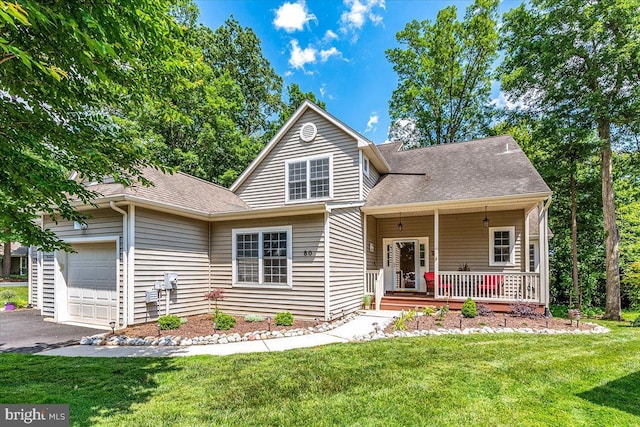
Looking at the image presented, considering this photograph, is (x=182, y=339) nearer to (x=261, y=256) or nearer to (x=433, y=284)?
(x=261, y=256)

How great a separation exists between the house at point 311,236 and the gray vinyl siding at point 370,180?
0.32ft

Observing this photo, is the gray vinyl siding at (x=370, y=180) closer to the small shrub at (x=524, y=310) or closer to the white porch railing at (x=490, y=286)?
the white porch railing at (x=490, y=286)

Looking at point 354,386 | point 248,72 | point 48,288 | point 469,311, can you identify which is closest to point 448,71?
point 248,72

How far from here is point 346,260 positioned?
32.1ft

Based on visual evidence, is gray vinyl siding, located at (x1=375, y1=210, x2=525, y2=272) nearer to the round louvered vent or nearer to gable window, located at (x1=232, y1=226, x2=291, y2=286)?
the round louvered vent

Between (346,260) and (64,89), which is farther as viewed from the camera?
(346,260)

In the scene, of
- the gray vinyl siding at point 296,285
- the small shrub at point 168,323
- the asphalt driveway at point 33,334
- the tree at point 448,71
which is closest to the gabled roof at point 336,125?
the gray vinyl siding at point 296,285

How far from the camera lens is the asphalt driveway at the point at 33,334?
6.53 m

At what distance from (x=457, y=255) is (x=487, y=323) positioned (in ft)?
13.8

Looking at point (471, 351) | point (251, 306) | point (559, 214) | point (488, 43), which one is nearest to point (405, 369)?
point (471, 351)

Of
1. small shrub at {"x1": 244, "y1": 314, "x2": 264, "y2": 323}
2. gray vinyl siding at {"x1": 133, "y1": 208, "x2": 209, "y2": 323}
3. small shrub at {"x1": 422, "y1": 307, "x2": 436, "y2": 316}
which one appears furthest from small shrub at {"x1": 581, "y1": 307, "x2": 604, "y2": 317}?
gray vinyl siding at {"x1": 133, "y1": 208, "x2": 209, "y2": 323}

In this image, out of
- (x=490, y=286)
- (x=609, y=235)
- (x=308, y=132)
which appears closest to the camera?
(x=490, y=286)

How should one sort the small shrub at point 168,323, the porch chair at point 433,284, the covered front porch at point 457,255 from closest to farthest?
the small shrub at point 168,323 < the covered front porch at point 457,255 < the porch chair at point 433,284

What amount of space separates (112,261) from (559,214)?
1976 cm
